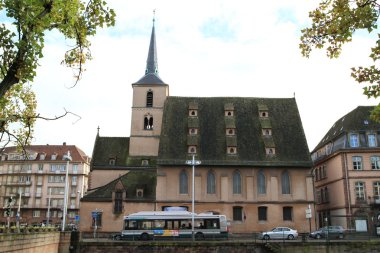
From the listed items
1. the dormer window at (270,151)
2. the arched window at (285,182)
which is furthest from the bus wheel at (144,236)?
the dormer window at (270,151)

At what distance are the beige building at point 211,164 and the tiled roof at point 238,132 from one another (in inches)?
4.7

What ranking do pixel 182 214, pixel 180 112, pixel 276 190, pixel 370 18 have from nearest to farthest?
pixel 370 18 → pixel 182 214 → pixel 276 190 → pixel 180 112

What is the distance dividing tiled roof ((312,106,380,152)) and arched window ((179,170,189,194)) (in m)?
21.1

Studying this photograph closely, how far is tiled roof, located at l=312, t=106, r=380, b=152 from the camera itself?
5222 centimetres

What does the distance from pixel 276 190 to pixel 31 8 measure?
4157 cm

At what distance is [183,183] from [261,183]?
9135 mm

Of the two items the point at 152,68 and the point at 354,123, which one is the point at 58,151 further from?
the point at 354,123

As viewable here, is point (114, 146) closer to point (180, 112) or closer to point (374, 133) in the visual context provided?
point (180, 112)

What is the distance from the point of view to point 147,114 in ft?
186

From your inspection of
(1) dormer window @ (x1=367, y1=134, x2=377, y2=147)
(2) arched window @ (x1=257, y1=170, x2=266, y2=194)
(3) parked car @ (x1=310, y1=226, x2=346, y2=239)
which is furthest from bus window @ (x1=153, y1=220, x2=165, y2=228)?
(1) dormer window @ (x1=367, y1=134, x2=377, y2=147)

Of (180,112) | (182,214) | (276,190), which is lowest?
(182,214)

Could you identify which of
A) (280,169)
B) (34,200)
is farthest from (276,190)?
(34,200)

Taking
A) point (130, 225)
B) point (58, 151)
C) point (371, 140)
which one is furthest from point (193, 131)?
point (58, 151)

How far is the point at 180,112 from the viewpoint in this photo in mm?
54938
